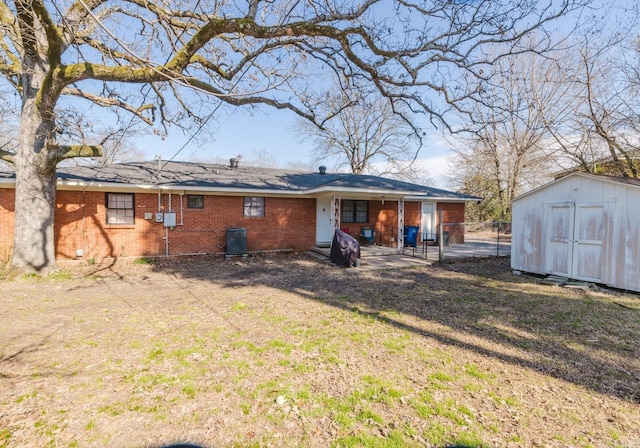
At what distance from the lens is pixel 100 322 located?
5191mm

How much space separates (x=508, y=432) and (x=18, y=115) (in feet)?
41.7

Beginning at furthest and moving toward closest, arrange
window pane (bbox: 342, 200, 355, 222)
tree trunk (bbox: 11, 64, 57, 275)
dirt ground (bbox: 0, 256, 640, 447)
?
1. window pane (bbox: 342, 200, 355, 222)
2. tree trunk (bbox: 11, 64, 57, 275)
3. dirt ground (bbox: 0, 256, 640, 447)

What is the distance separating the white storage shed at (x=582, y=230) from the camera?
7.23 metres

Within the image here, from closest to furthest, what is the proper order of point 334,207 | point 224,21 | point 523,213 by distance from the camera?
point 224,21
point 523,213
point 334,207

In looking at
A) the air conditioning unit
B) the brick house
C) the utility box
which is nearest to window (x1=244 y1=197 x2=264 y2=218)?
the brick house

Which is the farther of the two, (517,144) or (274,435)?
(517,144)

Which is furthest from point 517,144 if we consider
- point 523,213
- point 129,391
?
point 129,391

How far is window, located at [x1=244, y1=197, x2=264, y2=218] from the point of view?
1280cm

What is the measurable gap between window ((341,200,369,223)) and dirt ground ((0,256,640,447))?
7634 mm

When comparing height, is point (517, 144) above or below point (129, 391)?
above

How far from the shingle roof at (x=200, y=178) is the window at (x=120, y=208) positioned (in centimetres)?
61

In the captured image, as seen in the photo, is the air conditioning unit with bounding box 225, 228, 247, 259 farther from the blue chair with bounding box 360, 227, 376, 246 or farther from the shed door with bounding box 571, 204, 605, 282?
the shed door with bounding box 571, 204, 605, 282

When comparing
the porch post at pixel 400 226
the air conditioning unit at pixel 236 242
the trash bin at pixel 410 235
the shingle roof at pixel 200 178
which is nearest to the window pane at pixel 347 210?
the shingle roof at pixel 200 178

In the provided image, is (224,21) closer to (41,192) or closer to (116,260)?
(41,192)
